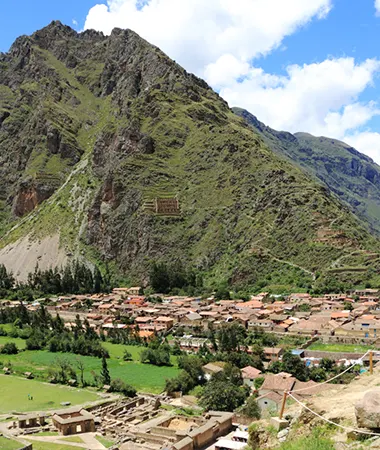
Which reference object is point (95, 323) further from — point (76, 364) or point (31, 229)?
point (31, 229)

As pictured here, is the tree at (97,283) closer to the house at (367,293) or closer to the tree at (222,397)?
the house at (367,293)

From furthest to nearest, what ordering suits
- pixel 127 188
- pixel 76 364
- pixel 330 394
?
pixel 127 188 → pixel 76 364 → pixel 330 394

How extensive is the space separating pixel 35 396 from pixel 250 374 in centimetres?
1992

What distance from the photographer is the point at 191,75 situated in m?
168

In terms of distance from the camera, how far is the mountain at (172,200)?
99.7m

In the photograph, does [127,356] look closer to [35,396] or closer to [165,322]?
[165,322]

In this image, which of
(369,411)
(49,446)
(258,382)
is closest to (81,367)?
(258,382)

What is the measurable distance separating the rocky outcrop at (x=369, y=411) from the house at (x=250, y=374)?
38121 mm

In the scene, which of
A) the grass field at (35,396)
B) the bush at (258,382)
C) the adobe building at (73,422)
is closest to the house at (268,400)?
the bush at (258,382)

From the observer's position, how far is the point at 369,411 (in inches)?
425

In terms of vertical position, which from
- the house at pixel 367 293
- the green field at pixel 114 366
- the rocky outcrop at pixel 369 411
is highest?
the house at pixel 367 293

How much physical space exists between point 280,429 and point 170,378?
3906 cm

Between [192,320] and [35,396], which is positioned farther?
[192,320]

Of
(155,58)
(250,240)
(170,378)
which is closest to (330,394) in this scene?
(170,378)
